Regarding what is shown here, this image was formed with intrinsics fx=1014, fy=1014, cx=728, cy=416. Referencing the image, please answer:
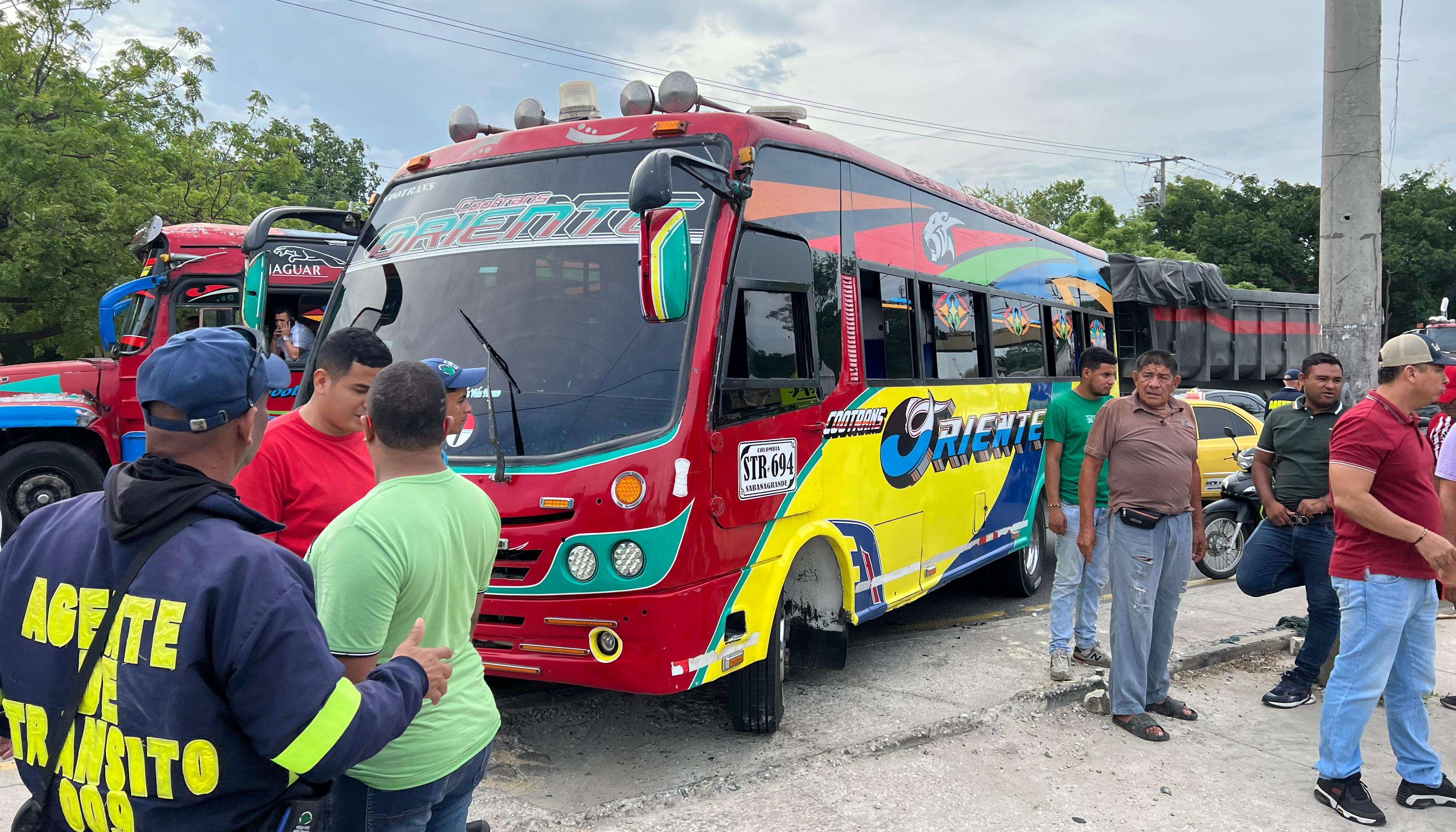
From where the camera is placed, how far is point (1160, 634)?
523 centimetres

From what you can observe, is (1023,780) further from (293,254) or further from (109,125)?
(109,125)

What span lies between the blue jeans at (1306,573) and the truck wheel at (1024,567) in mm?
2605

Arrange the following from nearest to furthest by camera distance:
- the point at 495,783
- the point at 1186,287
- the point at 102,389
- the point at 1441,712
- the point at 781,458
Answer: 1. the point at 495,783
2. the point at 781,458
3. the point at 1441,712
4. the point at 102,389
5. the point at 1186,287

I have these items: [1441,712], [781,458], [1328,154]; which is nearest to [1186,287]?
[1328,154]

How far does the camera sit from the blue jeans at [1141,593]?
5.04m

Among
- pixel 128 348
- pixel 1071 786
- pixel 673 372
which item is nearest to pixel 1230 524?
pixel 1071 786

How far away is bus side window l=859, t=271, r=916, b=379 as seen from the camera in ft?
18.7

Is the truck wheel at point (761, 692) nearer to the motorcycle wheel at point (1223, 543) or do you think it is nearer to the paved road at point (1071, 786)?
the paved road at point (1071, 786)

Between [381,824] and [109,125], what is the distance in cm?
1856

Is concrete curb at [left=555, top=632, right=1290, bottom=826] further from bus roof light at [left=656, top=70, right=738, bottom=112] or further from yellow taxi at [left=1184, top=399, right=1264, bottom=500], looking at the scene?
yellow taxi at [left=1184, top=399, right=1264, bottom=500]

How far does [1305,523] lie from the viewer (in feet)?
17.9

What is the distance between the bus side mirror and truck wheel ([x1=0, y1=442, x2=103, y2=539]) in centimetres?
845

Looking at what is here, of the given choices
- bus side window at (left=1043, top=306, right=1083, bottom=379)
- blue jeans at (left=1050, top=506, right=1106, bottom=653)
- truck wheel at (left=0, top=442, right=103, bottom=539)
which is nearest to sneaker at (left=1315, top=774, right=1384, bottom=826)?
blue jeans at (left=1050, top=506, right=1106, bottom=653)

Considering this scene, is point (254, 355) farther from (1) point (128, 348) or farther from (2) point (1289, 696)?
(1) point (128, 348)
